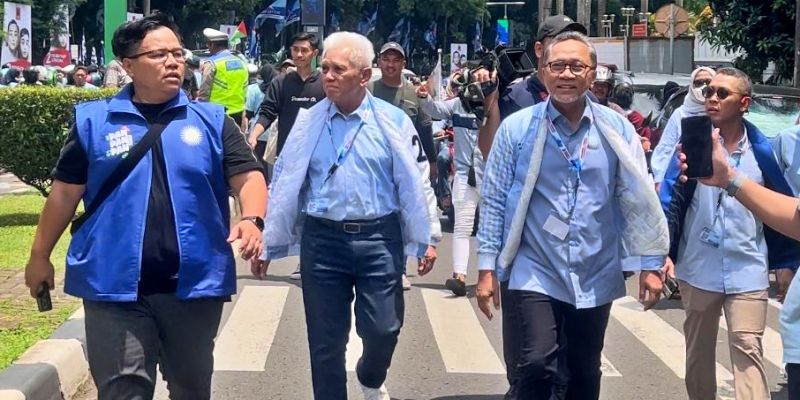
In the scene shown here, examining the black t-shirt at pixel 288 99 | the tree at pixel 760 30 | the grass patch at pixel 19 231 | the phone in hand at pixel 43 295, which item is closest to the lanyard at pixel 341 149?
the phone in hand at pixel 43 295

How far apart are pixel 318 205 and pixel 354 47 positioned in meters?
0.75

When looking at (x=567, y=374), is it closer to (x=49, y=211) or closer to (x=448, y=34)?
(x=49, y=211)

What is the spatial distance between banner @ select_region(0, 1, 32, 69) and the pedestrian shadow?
9.69 m

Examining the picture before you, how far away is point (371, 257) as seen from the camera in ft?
17.5

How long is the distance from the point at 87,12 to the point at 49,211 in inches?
2219

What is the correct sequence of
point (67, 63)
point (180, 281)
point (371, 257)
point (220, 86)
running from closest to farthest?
1. point (180, 281)
2. point (371, 257)
3. point (220, 86)
4. point (67, 63)

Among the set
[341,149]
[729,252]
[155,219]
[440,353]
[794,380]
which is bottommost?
[440,353]

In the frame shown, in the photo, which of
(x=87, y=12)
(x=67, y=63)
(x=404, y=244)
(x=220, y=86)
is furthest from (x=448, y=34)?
(x=404, y=244)

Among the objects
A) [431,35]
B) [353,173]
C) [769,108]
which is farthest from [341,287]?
[431,35]

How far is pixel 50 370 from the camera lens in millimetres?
6309

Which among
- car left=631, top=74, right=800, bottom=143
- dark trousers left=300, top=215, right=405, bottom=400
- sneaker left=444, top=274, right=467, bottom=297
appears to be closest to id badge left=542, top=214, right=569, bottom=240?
dark trousers left=300, top=215, right=405, bottom=400

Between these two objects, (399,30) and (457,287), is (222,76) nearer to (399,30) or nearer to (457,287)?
(457,287)

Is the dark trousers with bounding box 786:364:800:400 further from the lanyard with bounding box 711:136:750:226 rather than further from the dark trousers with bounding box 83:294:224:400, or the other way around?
the dark trousers with bounding box 83:294:224:400

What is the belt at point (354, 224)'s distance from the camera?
5332mm
